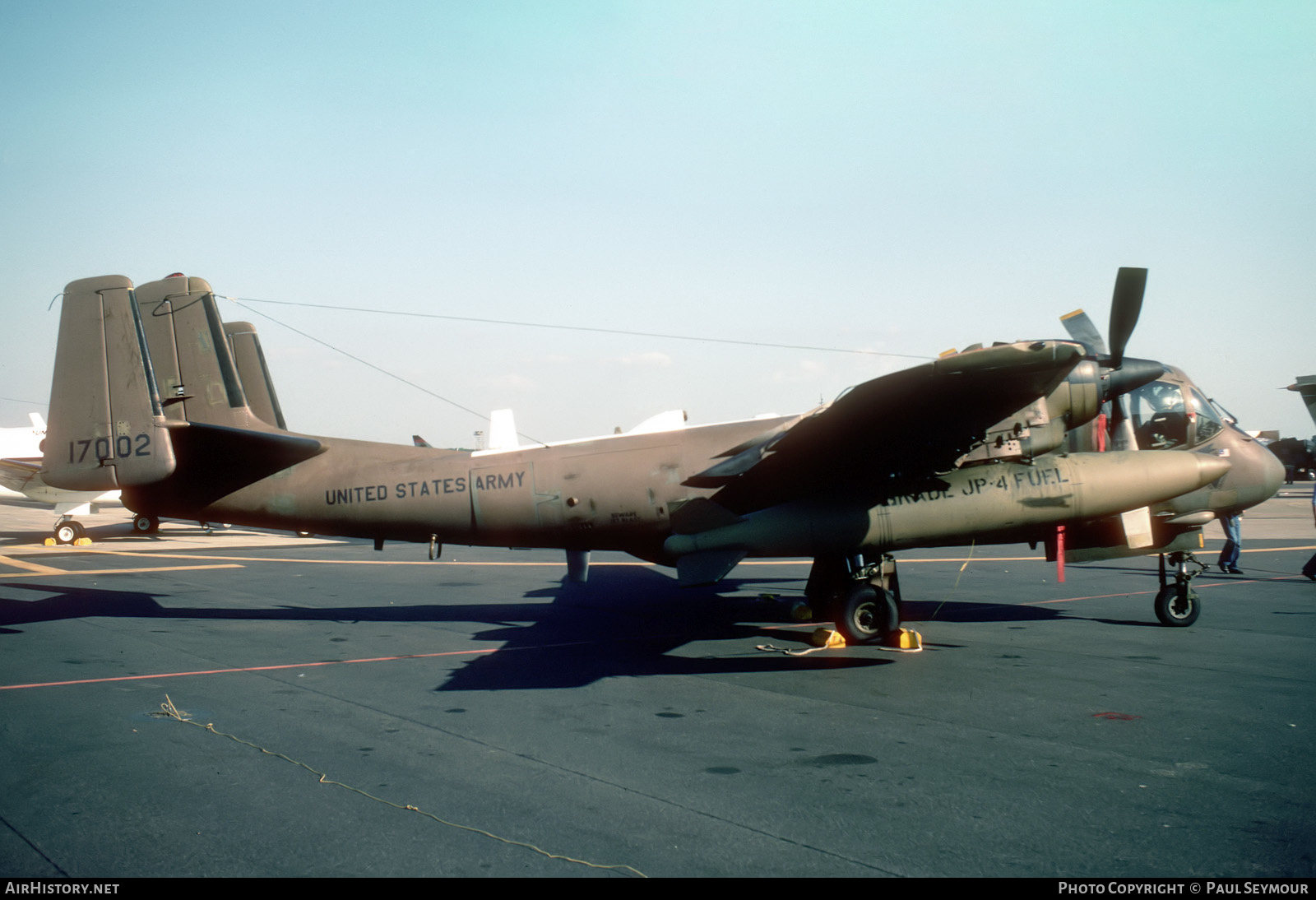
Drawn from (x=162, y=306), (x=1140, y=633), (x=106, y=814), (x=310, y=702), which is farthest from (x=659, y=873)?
(x=162, y=306)

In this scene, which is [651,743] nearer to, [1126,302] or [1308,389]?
[1126,302]

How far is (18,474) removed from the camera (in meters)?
30.5

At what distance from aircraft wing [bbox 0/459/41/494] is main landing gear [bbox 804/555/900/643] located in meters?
29.8

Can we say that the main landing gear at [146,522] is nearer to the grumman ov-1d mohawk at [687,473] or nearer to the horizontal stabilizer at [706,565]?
the grumman ov-1d mohawk at [687,473]

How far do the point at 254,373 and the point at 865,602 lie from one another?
41.3 feet

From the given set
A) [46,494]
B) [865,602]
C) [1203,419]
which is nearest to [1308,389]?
[1203,419]

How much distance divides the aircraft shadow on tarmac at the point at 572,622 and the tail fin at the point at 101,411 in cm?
325

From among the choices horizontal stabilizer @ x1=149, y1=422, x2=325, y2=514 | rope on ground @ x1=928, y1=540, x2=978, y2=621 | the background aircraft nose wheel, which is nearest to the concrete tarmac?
rope on ground @ x1=928, y1=540, x2=978, y2=621

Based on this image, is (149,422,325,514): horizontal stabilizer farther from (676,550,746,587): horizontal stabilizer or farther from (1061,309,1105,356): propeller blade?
(1061,309,1105,356): propeller blade

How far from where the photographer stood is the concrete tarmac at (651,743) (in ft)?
16.8

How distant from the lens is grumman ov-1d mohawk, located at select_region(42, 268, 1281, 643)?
1141 cm

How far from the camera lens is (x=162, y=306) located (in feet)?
42.0

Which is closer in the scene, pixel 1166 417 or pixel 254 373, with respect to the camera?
pixel 1166 417

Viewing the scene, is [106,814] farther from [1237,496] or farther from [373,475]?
[1237,496]
